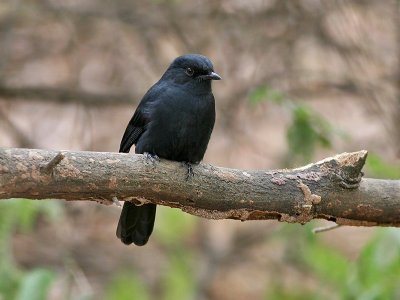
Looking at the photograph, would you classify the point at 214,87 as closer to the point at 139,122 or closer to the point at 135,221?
the point at 139,122

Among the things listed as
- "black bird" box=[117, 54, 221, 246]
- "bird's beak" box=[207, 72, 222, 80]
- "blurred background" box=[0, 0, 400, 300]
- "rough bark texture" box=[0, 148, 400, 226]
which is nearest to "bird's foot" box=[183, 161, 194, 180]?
"rough bark texture" box=[0, 148, 400, 226]

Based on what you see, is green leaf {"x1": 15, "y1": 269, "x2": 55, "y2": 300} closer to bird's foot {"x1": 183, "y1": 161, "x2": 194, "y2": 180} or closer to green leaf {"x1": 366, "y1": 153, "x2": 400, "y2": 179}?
bird's foot {"x1": 183, "y1": 161, "x2": 194, "y2": 180}

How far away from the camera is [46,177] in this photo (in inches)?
132

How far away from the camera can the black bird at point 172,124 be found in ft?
14.0

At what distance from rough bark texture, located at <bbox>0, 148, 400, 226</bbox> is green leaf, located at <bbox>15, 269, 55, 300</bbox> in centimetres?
116

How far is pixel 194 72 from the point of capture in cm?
462

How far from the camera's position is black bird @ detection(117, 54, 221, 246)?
14.0 ft

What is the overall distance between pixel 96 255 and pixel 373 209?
207 inches

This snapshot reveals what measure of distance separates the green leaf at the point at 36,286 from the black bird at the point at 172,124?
0.56 meters

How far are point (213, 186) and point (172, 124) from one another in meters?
0.76

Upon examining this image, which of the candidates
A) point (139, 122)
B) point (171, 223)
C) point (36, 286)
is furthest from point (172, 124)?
point (171, 223)

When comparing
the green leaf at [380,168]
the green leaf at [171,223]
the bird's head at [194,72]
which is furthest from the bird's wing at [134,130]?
the green leaf at [171,223]

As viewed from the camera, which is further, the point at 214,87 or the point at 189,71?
the point at 214,87

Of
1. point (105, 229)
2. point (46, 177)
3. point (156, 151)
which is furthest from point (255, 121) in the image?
point (46, 177)
